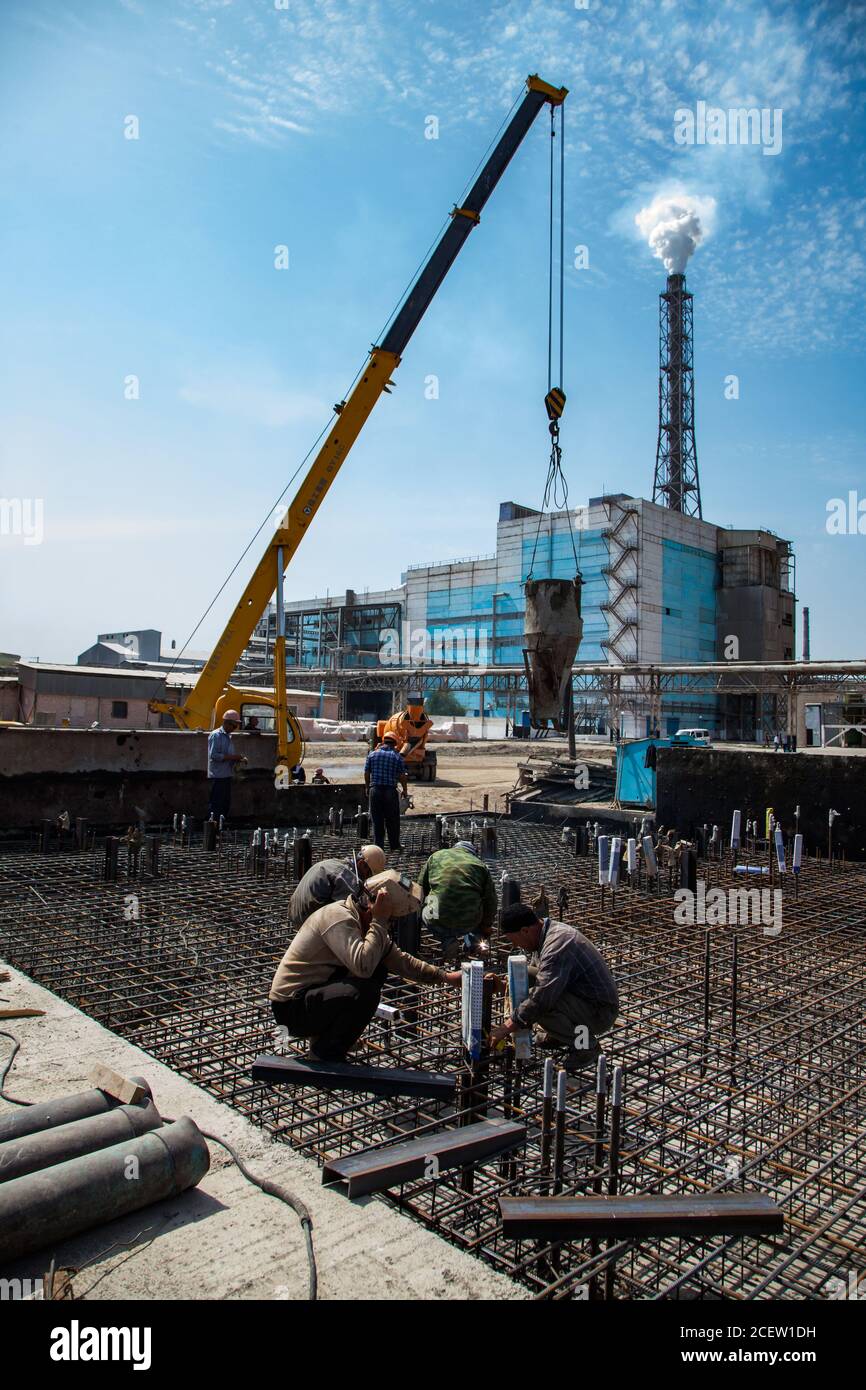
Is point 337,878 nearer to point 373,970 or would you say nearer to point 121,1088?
point 373,970

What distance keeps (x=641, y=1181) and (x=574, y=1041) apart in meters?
0.74

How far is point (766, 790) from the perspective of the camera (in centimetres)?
1061

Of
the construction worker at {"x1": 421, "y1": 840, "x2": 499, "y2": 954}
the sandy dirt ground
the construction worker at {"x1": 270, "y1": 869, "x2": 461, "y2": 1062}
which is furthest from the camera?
the sandy dirt ground

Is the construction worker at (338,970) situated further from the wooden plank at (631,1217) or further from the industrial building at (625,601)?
the industrial building at (625,601)

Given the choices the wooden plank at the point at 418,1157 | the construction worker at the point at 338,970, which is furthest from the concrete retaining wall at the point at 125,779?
the wooden plank at the point at 418,1157

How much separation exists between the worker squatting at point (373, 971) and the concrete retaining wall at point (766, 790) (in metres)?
7.32

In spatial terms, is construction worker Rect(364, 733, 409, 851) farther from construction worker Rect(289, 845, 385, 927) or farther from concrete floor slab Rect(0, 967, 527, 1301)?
concrete floor slab Rect(0, 967, 527, 1301)

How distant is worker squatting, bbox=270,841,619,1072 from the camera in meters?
3.62

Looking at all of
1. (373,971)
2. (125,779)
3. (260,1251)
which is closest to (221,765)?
(125,779)

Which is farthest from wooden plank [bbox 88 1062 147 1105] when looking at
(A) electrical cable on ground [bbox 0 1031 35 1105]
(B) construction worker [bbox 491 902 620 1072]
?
(B) construction worker [bbox 491 902 620 1072]

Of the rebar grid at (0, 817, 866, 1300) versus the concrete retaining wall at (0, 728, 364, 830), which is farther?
the concrete retaining wall at (0, 728, 364, 830)

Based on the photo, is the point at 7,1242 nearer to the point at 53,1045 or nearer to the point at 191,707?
the point at 53,1045

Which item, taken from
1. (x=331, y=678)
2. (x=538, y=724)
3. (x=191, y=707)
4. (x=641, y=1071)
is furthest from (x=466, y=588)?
(x=641, y=1071)
